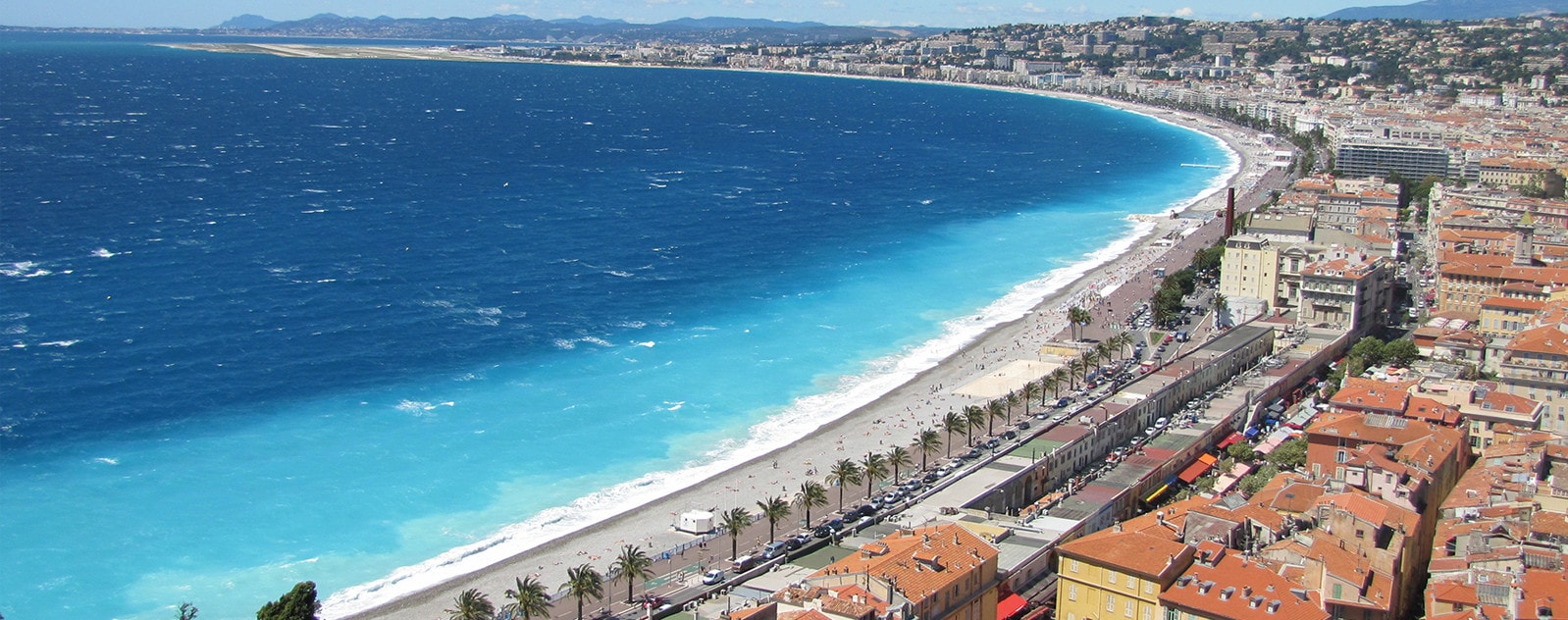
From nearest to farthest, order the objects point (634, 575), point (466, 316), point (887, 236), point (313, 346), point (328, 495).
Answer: point (634, 575), point (328, 495), point (313, 346), point (466, 316), point (887, 236)

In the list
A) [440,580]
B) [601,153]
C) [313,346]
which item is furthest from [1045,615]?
[601,153]

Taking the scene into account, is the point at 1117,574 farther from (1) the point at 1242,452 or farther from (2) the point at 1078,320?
(2) the point at 1078,320

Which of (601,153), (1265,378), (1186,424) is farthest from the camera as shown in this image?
(601,153)

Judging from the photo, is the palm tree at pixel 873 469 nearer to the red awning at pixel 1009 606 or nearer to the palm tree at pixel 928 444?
the palm tree at pixel 928 444

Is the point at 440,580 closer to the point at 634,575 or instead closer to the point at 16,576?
the point at 634,575

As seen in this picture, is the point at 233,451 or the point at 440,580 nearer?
the point at 440,580

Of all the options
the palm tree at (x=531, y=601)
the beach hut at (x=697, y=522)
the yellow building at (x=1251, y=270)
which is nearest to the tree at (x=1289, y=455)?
the beach hut at (x=697, y=522)
